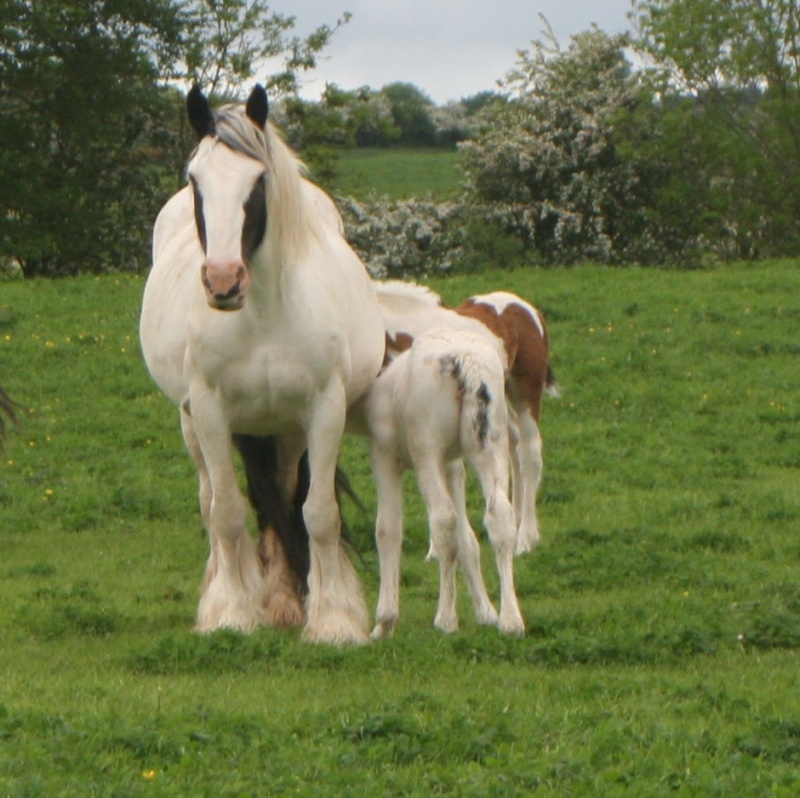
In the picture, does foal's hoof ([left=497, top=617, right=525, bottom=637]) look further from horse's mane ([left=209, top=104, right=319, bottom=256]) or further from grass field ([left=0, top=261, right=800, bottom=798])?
horse's mane ([left=209, top=104, right=319, bottom=256])

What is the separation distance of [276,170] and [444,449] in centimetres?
→ 151

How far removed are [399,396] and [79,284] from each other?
1320 centimetres

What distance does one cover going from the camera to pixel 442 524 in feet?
23.6

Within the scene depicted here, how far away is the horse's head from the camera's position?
632 centimetres

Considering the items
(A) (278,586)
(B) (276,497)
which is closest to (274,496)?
(B) (276,497)

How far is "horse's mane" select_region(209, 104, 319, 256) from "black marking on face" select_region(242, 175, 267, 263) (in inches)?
2.5

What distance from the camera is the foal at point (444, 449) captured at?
711cm

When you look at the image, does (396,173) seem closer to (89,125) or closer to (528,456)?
(89,125)

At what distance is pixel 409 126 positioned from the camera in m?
58.2

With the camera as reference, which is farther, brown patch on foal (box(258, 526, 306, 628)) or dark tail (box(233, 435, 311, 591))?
dark tail (box(233, 435, 311, 591))

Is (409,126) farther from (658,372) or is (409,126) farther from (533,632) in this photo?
(533,632)

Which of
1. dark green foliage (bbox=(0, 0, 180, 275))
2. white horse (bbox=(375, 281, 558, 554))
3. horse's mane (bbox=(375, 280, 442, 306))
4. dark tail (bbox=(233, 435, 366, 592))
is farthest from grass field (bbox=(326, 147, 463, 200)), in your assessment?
dark tail (bbox=(233, 435, 366, 592))

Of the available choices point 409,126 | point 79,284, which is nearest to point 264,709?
point 79,284

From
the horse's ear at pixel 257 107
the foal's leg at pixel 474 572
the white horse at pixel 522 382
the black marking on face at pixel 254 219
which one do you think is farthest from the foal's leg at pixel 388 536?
the white horse at pixel 522 382
